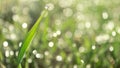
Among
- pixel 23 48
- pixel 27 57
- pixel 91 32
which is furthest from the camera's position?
pixel 91 32

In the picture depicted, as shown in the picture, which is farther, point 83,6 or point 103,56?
point 83,6

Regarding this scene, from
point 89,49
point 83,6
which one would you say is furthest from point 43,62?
point 83,6

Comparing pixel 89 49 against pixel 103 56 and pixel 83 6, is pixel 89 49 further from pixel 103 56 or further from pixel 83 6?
pixel 83 6

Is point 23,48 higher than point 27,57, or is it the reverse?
point 23,48

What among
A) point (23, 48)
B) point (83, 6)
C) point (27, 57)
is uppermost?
point (23, 48)

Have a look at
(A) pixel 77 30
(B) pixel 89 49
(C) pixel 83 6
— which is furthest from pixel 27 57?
(C) pixel 83 6

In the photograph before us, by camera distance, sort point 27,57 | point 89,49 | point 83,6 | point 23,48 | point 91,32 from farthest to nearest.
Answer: point 83,6
point 91,32
point 89,49
point 27,57
point 23,48

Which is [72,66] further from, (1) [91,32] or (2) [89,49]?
(1) [91,32]
